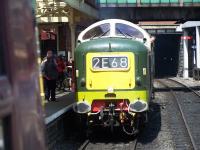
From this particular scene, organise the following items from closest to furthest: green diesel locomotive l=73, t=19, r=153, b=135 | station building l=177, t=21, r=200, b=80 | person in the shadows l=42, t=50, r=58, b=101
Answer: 1. green diesel locomotive l=73, t=19, r=153, b=135
2. person in the shadows l=42, t=50, r=58, b=101
3. station building l=177, t=21, r=200, b=80

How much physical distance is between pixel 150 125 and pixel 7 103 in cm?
1362

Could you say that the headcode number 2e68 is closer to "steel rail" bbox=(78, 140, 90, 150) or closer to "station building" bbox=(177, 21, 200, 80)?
"steel rail" bbox=(78, 140, 90, 150)

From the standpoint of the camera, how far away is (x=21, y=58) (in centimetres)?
228

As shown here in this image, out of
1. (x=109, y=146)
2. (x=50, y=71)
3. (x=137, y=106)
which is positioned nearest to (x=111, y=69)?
(x=137, y=106)

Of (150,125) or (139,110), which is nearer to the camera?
(139,110)

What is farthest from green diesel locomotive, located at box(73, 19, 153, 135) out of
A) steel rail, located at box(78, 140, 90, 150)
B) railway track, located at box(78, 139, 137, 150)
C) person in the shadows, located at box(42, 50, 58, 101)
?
person in the shadows, located at box(42, 50, 58, 101)

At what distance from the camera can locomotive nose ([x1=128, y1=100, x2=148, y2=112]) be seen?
40.6 feet

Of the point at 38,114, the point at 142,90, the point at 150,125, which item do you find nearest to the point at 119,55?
the point at 142,90

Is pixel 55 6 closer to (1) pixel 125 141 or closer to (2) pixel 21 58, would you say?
(1) pixel 125 141

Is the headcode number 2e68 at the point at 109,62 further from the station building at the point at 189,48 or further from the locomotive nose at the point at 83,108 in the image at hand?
the station building at the point at 189,48

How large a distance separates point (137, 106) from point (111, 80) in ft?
2.69

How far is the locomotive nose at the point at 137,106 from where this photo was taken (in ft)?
40.6

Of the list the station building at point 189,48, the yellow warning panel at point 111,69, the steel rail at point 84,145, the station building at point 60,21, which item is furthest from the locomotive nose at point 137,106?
the station building at point 189,48

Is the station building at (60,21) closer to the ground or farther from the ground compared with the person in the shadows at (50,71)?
farther from the ground
